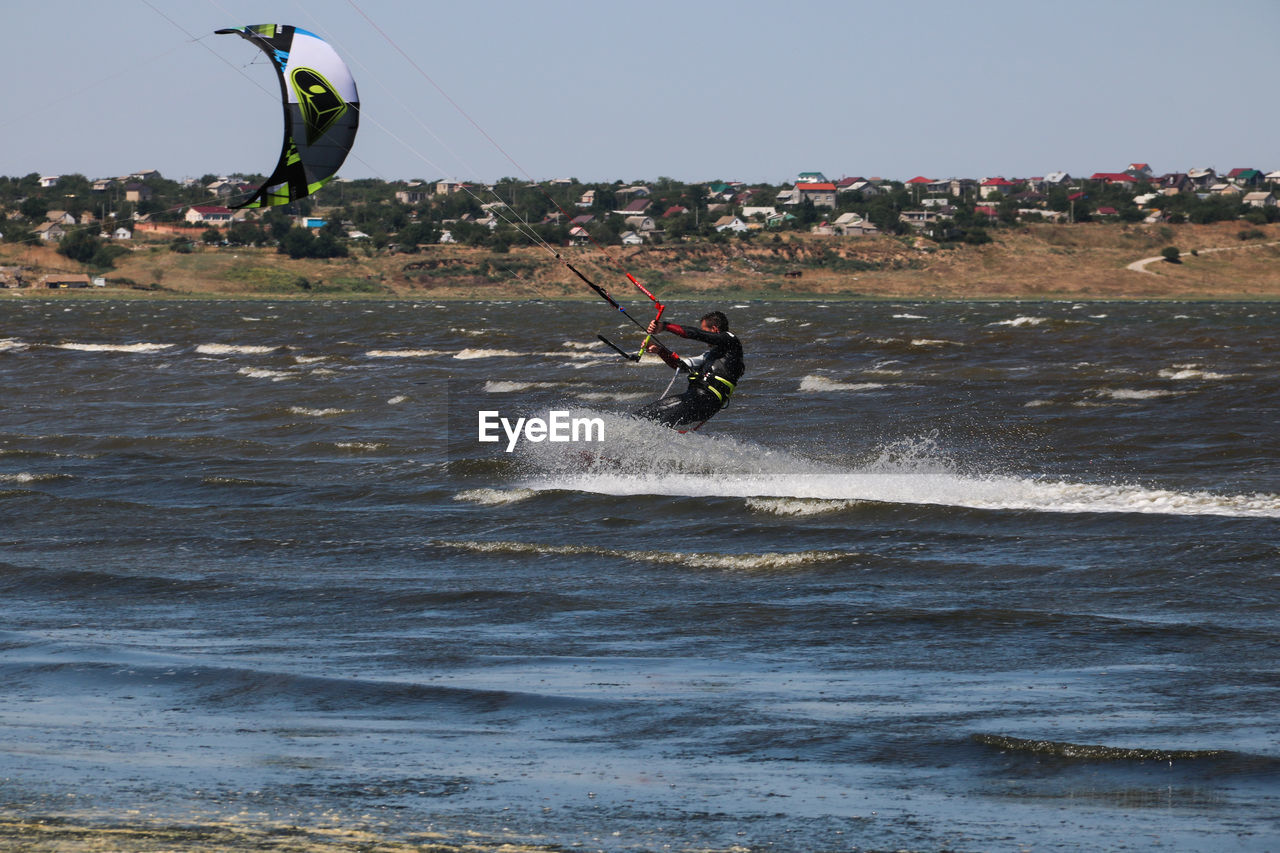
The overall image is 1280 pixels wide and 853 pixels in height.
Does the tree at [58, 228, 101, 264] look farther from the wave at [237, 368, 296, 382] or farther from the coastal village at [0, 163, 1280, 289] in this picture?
the wave at [237, 368, 296, 382]

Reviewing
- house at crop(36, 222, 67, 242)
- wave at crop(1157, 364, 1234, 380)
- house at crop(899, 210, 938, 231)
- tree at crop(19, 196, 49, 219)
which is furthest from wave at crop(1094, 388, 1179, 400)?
house at crop(899, 210, 938, 231)

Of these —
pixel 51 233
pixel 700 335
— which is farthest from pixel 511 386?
pixel 51 233

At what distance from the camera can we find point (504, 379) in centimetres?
4094

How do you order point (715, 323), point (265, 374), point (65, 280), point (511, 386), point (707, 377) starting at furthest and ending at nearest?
point (65, 280) → point (265, 374) → point (511, 386) → point (707, 377) → point (715, 323)

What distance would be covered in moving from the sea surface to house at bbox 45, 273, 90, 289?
110946 millimetres

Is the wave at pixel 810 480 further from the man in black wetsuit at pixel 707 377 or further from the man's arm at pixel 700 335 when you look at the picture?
the man's arm at pixel 700 335

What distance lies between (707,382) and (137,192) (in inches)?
6235

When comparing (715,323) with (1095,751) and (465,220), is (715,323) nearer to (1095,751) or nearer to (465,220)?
(1095,751)

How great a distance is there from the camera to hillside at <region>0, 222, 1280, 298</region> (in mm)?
139000

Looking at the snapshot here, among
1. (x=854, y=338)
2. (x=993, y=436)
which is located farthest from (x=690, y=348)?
(x=993, y=436)

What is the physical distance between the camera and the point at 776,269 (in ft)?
505

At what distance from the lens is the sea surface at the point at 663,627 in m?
6.49

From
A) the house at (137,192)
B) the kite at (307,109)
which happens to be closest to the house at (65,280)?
the house at (137,192)

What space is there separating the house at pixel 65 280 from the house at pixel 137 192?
16720 millimetres
